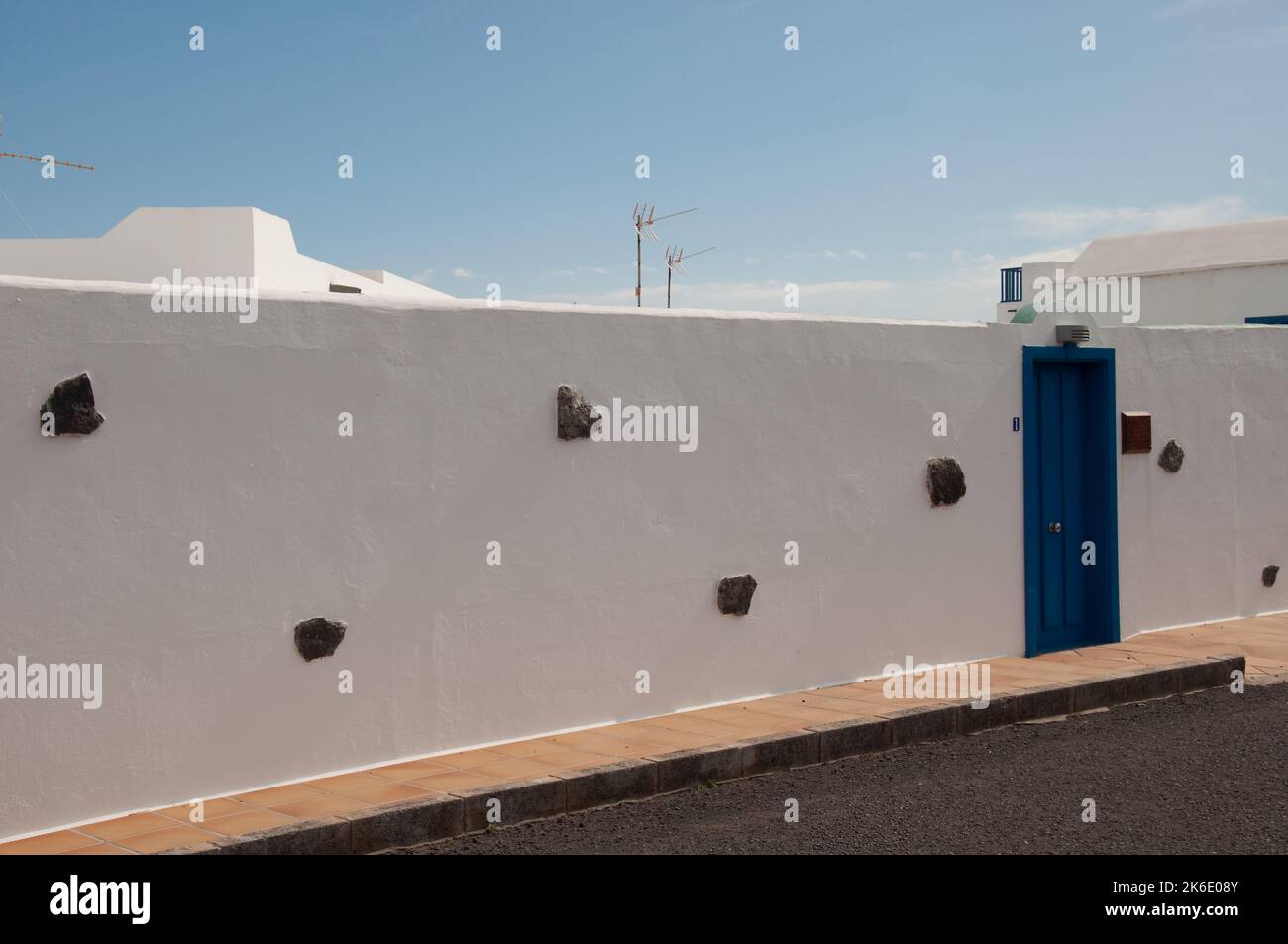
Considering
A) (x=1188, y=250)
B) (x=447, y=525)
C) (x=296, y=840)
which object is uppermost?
(x=1188, y=250)

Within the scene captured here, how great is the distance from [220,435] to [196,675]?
1.02m

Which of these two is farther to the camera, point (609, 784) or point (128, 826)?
point (609, 784)

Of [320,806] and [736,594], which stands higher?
[736,594]

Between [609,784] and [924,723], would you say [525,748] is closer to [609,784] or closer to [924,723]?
[609,784]

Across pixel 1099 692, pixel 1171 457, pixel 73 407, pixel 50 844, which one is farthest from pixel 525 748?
pixel 1171 457

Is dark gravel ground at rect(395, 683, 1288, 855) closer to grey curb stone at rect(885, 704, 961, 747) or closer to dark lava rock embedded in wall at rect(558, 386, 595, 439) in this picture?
grey curb stone at rect(885, 704, 961, 747)

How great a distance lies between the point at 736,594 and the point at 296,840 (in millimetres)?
3349

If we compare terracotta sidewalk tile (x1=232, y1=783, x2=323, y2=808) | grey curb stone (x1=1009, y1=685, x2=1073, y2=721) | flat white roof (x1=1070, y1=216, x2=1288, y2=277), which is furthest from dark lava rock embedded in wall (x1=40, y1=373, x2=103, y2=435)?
flat white roof (x1=1070, y1=216, x2=1288, y2=277)

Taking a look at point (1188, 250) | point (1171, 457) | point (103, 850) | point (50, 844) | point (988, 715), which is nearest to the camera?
point (103, 850)

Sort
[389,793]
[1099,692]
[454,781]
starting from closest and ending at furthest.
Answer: [389,793], [454,781], [1099,692]

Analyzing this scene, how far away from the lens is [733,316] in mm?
7934

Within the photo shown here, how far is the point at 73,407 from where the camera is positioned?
5.50 metres
